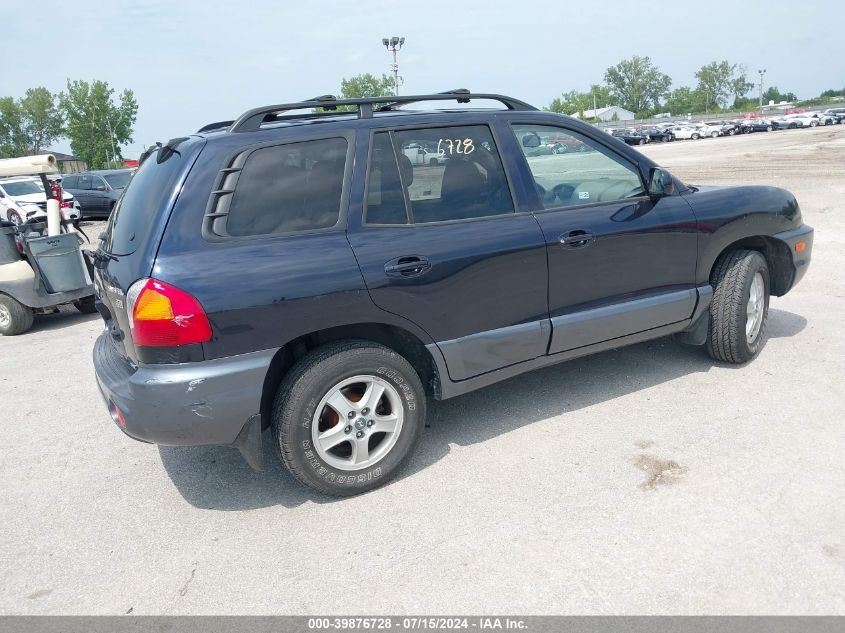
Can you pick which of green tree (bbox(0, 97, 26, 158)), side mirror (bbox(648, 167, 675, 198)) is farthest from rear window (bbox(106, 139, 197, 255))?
green tree (bbox(0, 97, 26, 158))

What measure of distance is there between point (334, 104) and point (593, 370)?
2575 mm

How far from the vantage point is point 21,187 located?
2056cm

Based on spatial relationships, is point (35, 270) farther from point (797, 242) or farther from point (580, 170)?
point (797, 242)

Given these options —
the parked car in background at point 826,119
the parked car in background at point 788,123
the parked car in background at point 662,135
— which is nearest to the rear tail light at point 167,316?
the parked car in background at point 662,135

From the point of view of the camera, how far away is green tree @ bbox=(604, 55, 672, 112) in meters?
148

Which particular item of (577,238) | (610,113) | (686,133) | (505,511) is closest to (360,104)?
(577,238)

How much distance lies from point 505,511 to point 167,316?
1.78 metres

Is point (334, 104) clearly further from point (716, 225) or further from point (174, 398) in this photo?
point (716, 225)

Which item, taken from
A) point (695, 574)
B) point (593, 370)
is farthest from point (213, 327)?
point (593, 370)

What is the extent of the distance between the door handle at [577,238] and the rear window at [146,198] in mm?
2031

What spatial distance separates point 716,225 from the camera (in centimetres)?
445

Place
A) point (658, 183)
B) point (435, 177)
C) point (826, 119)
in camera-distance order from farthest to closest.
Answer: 1. point (826, 119)
2. point (658, 183)
3. point (435, 177)

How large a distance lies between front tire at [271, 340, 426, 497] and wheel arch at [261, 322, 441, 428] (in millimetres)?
63

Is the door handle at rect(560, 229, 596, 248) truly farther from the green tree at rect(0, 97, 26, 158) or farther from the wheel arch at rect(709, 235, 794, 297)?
the green tree at rect(0, 97, 26, 158)
